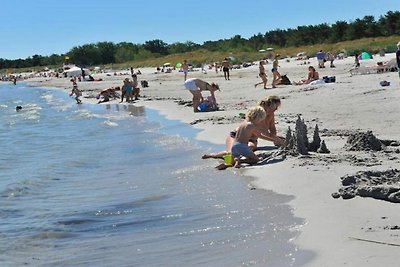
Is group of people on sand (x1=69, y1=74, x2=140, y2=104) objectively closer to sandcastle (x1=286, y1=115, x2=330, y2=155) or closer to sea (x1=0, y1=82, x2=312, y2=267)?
sea (x1=0, y1=82, x2=312, y2=267)

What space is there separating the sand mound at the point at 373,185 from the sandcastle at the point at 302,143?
220 cm

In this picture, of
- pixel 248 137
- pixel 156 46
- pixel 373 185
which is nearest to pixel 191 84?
pixel 248 137

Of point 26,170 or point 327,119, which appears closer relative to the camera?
point 26,170

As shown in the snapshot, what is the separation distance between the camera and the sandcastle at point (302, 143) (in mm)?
9547

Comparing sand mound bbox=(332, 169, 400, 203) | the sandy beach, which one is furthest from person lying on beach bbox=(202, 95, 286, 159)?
sand mound bbox=(332, 169, 400, 203)

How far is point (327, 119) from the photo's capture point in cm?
1420

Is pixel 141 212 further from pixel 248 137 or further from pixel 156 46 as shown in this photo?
pixel 156 46

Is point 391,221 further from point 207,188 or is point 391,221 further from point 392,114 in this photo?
point 392,114

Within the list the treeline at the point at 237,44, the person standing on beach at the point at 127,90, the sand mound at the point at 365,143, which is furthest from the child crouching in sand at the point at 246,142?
the treeline at the point at 237,44

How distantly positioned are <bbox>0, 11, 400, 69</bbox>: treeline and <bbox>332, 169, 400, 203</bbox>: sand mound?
1637 inches

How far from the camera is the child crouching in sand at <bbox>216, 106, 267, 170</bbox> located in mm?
9758

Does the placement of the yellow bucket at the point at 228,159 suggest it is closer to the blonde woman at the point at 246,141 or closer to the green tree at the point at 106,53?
the blonde woman at the point at 246,141

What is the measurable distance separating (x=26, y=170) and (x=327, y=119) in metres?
6.89

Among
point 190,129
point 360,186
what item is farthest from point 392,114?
point 360,186
